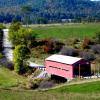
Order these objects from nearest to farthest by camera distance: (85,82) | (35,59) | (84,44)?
(85,82)
(35,59)
(84,44)

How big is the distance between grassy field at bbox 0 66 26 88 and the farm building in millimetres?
3949

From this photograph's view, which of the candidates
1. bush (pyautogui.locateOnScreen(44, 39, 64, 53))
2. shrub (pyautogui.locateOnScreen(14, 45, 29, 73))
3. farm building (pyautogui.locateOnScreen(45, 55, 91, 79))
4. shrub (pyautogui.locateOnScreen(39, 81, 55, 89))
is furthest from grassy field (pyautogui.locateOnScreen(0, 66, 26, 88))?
bush (pyautogui.locateOnScreen(44, 39, 64, 53))

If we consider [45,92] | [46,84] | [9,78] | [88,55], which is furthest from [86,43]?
[45,92]

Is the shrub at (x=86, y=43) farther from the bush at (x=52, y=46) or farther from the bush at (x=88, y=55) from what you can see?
the bush at (x=88, y=55)

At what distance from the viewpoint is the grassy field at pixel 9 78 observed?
4483 centimetres

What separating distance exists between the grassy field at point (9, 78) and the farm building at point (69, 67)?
13.0 ft

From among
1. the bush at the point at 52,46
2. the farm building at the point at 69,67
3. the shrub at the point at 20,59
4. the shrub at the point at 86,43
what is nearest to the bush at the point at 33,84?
the farm building at the point at 69,67

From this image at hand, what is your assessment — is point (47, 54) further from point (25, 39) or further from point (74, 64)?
point (74, 64)

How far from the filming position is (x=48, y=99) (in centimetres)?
2319

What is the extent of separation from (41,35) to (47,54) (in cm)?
2492

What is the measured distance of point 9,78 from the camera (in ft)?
161

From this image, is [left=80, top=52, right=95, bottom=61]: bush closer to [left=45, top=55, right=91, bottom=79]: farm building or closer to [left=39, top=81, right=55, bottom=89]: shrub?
[left=45, top=55, right=91, bottom=79]: farm building

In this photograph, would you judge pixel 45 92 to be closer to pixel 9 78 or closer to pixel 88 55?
pixel 9 78

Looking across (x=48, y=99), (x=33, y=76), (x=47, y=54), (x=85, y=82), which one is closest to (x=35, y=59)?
(x=47, y=54)
